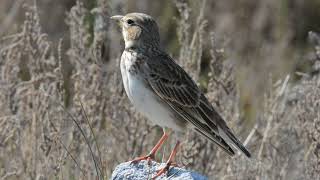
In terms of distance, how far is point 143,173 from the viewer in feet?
16.6

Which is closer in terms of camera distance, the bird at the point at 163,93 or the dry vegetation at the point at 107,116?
the bird at the point at 163,93

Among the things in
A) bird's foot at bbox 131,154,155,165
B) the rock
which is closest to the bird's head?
bird's foot at bbox 131,154,155,165

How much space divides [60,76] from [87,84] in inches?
20.3

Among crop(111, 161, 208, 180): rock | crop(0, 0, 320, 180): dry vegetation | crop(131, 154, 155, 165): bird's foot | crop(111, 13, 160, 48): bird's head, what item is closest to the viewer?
crop(111, 161, 208, 180): rock

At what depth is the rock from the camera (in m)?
4.84

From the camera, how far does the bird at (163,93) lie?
5.52 meters

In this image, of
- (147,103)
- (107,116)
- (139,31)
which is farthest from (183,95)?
(107,116)

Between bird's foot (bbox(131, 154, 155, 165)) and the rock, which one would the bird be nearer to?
bird's foot (bbox(131, 154, 155, 165))

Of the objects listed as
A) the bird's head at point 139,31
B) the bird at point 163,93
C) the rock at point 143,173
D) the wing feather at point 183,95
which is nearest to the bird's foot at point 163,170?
the rock at point 143,173

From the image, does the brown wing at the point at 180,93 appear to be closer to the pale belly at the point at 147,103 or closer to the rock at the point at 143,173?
the pale belly at the point at 147,103

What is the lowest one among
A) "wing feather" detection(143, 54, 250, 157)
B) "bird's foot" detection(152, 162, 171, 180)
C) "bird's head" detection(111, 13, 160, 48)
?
"bird's foot" detection(152, 162, 171, 180)

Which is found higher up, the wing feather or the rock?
the wing feather

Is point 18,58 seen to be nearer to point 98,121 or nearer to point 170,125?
point 98,121

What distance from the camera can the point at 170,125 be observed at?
5633 millimetres
